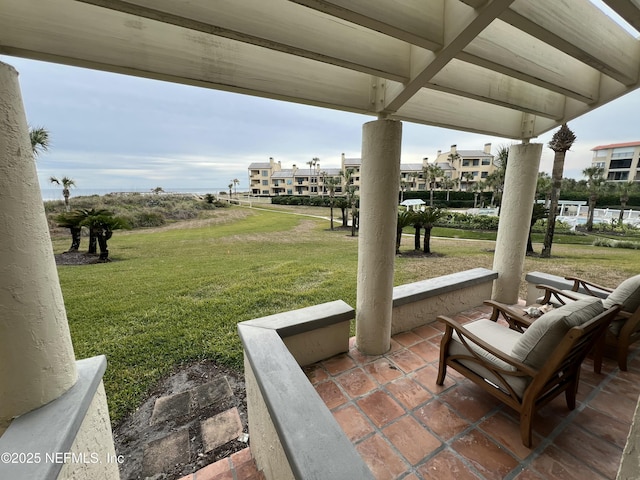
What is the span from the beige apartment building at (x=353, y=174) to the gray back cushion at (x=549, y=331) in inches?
1266

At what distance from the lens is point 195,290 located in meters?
6.14

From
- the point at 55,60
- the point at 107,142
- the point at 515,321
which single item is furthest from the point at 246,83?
the point at 107,142

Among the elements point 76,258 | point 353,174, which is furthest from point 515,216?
point 353,174

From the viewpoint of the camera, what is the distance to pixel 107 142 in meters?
24.4

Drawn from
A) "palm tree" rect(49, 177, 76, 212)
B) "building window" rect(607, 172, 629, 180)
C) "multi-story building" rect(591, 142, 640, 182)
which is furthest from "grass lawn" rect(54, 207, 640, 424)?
"building window" rect(607, 172, 629, 180)

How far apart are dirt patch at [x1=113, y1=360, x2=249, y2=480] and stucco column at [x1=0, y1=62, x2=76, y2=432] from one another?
140cm

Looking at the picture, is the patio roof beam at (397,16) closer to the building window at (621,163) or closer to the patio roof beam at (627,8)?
the patio roof beam at (627,8)

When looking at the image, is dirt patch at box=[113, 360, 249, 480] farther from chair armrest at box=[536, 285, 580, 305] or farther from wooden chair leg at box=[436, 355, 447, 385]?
chair armrest at box=[536, 285, 580, 305]

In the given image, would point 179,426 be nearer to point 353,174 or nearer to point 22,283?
point 22,283

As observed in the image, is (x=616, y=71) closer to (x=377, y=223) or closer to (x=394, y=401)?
(x=377, y=223)

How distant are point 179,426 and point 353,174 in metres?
34.3

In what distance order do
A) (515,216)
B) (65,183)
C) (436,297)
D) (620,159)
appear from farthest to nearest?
1. (620,159)
2. (65,183)
3. (515,216)
4. (436,297)

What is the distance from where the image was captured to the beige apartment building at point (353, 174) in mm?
41594

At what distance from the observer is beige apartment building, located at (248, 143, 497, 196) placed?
136ft
